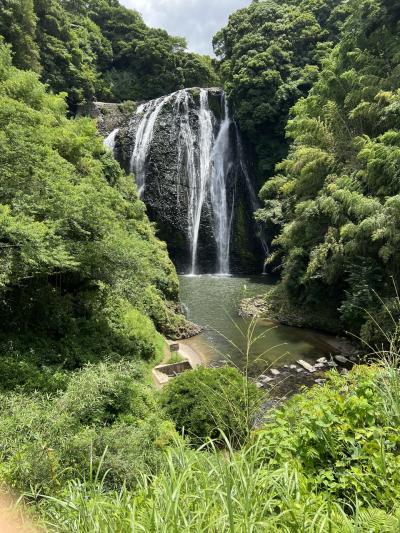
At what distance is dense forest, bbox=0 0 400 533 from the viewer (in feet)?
6.94

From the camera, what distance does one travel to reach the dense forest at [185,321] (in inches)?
83.3

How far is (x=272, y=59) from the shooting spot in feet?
91.6

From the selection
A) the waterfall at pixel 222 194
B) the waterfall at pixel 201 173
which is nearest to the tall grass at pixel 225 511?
the waterfall at pixel 201 173

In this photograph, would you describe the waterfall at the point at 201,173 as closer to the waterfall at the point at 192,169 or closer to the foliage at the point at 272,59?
the waterfall at the point at 192,169

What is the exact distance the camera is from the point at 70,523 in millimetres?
2043

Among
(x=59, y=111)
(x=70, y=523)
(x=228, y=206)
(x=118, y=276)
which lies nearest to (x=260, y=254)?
(x=228, y=206)

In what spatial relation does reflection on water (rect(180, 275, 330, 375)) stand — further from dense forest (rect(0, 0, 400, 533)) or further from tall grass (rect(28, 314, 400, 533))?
tall grass (rect(28, 314, 400, 533))

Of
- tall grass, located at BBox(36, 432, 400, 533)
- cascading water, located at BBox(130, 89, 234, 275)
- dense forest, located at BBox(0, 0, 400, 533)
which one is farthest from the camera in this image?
cascading water, located at BBox(130, 89, 234, 275)

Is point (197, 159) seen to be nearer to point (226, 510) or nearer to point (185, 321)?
point (185, 321)

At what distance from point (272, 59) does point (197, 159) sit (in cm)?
960

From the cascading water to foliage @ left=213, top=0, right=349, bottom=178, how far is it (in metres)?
2.43

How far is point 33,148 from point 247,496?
8774 mm

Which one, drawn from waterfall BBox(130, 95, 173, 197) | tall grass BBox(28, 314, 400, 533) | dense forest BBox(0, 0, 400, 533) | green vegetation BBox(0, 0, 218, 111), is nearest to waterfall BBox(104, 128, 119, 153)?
waterfall BBox(130, 95, 173, 197)

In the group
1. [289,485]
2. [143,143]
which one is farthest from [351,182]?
[143,143]
